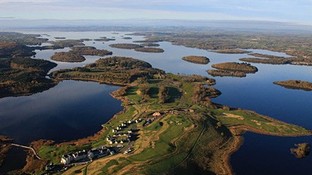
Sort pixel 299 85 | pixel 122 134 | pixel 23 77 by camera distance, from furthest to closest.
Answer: pixel 299 85 < pixel 23 77 < pixel 122 134

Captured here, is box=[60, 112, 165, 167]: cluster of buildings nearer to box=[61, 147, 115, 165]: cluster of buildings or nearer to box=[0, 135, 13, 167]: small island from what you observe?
→ box=[61, 147, 115, 165]: cluster of buildings

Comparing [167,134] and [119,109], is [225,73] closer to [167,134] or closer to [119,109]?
[119,109]

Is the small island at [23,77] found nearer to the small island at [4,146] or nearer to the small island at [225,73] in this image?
the small island at [4,146]

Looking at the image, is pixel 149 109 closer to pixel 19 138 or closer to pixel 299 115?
pixel 19 138

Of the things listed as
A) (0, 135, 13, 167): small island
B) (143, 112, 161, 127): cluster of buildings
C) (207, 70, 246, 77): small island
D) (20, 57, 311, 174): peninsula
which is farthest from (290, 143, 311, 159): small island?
(207, 70, 246, 77): small island

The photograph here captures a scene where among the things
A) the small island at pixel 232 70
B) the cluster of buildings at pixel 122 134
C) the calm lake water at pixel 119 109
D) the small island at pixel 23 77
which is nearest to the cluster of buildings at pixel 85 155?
the cluster of buildings at pixel 122 134

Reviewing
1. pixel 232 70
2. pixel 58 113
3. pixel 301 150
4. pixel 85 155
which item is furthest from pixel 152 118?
pixel 232 70
